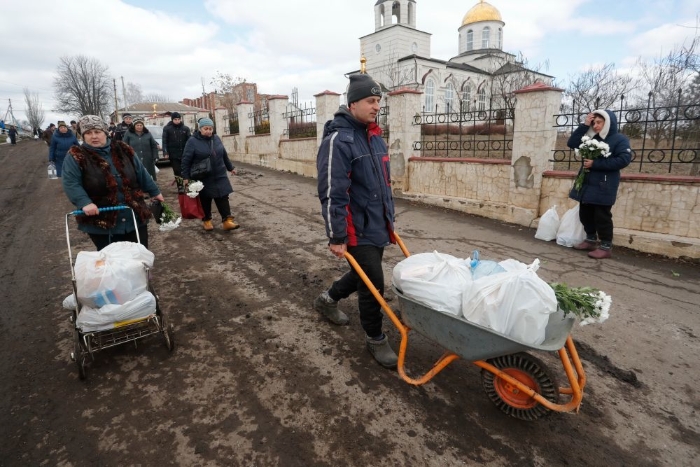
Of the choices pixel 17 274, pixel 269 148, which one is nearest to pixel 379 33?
pixel 269 148

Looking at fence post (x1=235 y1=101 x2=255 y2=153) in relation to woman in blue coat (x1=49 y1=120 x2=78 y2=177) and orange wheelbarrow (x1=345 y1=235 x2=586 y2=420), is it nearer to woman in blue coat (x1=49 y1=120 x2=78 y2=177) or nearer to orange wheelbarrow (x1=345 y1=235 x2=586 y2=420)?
woman in blue coat (x1=49 y1=120 x2=78 y2=177)

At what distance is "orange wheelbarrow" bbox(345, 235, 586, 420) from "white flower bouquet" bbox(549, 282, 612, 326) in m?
0.06

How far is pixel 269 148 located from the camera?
14.6 metres

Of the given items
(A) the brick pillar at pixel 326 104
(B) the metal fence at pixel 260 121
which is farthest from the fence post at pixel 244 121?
(A) the brick pillar at pixel 326 104

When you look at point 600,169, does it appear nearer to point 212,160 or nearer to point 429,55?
point 212,160

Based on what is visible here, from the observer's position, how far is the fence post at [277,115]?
44.8 ft

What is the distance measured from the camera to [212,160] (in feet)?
20.7

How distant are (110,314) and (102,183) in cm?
125

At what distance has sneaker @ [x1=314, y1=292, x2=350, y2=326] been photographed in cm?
363

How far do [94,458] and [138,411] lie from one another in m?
0.37

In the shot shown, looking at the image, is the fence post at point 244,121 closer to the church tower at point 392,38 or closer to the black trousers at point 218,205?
the black trousers at point 218,205

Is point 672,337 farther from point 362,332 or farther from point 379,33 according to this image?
point 379,33

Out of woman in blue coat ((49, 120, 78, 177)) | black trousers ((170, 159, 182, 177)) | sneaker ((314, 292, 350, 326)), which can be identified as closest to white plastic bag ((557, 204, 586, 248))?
sneaker ((314, 292, 350, 326))

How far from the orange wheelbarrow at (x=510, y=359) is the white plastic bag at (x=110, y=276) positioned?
1.96m
